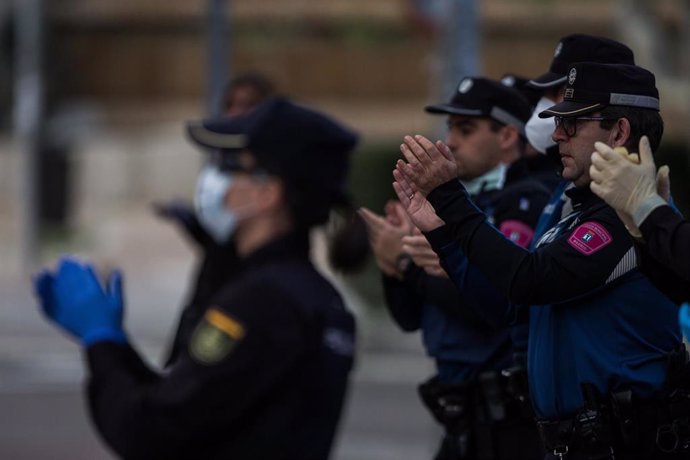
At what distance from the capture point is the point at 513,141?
4.93m

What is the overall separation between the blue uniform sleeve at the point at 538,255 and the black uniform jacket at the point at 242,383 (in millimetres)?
360

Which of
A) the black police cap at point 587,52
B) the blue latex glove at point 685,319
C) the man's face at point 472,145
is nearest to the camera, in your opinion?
the blue latex glove at point 685,319

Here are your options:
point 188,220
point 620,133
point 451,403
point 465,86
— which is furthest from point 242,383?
point 188,220

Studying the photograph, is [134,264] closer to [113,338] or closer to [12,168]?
[12,168]

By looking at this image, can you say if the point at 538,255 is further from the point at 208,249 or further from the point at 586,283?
the point at 208,249

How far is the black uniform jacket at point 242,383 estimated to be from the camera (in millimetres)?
3330

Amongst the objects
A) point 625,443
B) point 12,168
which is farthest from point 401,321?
point 12,168

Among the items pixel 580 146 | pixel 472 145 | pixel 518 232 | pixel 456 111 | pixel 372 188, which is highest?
pixel 580 146

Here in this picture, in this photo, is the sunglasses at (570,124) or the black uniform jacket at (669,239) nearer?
the black uniform jacket at (669,239)

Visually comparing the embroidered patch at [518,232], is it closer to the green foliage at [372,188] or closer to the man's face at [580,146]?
the man's face at [580,146]

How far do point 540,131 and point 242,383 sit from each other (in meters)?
1.49

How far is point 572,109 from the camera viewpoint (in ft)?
12.1

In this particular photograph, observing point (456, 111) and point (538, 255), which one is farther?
point (456, 111)

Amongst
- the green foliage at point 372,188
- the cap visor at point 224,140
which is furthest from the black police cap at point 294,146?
the green foliage at point 372,188
